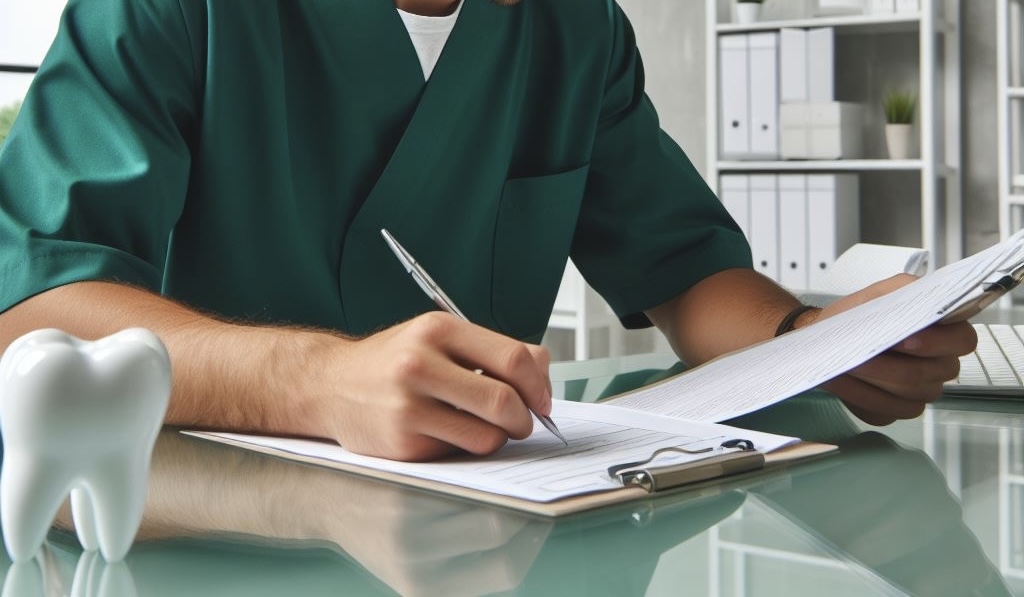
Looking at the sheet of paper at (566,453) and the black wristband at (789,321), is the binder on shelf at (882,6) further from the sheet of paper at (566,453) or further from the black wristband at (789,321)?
the sheet of paper at (566,453)

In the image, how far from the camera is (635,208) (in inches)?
51.5

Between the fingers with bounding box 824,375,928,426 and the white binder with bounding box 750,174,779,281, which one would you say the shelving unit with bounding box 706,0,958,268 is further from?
the fingers with bounding box 824,375,928,426

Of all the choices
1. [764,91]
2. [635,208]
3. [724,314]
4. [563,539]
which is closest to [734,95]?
[764,91]

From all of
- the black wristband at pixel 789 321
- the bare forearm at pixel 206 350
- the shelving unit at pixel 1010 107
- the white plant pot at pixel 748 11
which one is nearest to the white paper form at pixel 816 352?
the black wristband at pixel 789 321

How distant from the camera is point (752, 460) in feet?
1.99

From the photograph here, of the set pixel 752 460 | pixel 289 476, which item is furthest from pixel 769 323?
pixel 289 476

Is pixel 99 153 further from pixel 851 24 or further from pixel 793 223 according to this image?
pixel 851 24

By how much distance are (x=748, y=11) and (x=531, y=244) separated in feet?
6.84

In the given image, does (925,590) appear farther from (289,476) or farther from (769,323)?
(769,323)

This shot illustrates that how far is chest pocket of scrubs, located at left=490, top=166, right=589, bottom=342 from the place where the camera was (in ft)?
4.03

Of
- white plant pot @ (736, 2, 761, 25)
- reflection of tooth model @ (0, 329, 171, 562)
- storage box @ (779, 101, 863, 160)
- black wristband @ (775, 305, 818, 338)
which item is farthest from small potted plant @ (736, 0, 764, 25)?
reflection of tooth model @ (0, 329, 171, 562)

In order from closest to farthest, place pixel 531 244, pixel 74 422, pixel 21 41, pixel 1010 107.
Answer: pixel 74 422 → pixel 531 244 → pixel 1010 107 → pixel 21 41

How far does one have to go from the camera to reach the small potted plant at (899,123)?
303 cm

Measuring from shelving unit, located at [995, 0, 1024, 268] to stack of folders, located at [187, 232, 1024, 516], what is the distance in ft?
7.04
